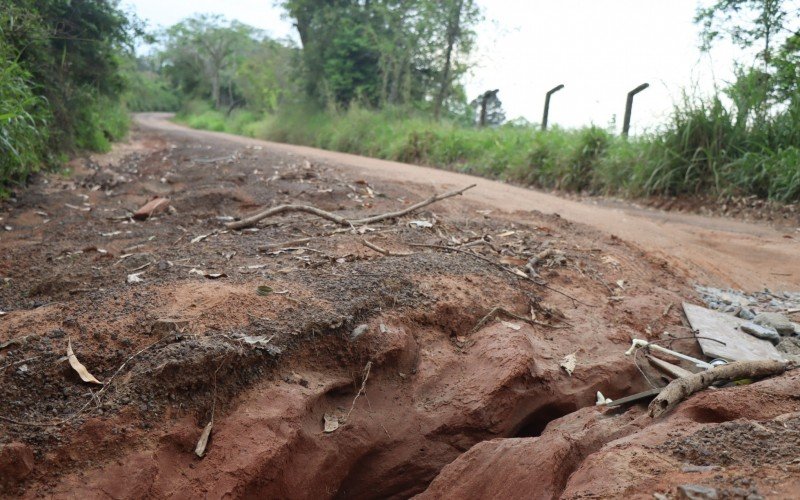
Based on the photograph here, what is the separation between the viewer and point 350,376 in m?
2.79

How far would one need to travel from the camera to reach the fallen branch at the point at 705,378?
87.3 inches

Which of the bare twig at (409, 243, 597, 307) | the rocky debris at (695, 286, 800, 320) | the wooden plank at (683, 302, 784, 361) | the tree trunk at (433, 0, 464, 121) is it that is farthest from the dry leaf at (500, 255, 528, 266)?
the tree trunk at (433, 0, 464, 121)

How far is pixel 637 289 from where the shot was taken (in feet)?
13.2

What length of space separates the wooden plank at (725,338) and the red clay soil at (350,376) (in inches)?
4.3

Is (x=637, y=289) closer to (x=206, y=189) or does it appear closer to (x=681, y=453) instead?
(x=681, y=453)

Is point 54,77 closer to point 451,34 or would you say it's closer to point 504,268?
point 504,268

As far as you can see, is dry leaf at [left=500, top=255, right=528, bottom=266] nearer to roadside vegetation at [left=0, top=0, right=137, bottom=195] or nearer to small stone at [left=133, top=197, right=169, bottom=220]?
small stone at [left=133, top=197, right=169, bottom=220]

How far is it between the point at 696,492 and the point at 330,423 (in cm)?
147

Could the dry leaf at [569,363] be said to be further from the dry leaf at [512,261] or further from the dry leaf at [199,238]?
the dry leaf at [199,238]

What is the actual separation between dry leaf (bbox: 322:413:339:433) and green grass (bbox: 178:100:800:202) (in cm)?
571

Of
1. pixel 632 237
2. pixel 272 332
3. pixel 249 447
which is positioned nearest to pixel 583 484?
pixel 249 447

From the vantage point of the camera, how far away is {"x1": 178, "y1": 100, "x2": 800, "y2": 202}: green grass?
6996 millimetres

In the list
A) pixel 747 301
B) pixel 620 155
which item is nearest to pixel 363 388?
pixel 747 301

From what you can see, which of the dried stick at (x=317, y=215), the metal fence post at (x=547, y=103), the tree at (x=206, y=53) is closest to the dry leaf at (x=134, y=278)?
the dried stick at (x=317, y=215)
